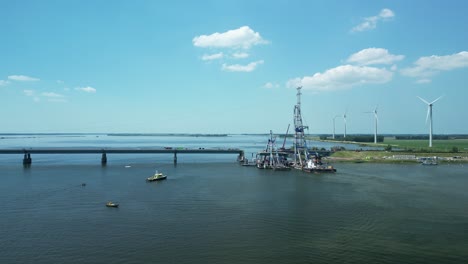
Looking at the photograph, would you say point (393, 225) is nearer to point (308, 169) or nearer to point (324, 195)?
point (324, 195)

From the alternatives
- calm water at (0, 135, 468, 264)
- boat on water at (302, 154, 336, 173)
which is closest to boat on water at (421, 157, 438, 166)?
boat on water at (302, 154, 336, 173)

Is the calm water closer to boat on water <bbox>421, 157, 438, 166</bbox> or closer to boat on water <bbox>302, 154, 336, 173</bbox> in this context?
boat on water <bbox>302, 154, 336, 173</bbox>

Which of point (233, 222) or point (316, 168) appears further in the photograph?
point (316, 168)

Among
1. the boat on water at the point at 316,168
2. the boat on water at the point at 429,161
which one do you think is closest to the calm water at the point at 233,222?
the boat on water at the point at 316,168

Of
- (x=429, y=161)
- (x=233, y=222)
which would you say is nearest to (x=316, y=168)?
(x=429, y=161)

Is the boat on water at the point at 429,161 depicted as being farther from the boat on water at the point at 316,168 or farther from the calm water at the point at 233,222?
the calm water at the point at 233,222

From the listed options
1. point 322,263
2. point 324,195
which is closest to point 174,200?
point 324,195

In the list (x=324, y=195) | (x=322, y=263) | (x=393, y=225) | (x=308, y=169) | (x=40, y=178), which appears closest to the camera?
(x=322, y=263)

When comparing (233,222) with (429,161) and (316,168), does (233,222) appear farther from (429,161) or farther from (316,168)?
(429,161)
